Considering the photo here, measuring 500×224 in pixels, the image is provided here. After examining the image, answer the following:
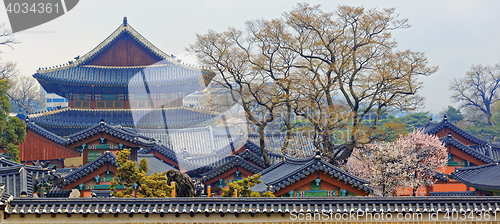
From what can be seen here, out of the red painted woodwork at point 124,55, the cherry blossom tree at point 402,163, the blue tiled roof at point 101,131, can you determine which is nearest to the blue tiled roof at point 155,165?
the blue tiled roof at point 101,131

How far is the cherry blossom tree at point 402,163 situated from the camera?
913 inches

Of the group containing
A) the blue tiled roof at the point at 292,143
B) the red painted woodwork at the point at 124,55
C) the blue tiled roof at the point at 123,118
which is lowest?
the blue tiled roof at the point at 292,143

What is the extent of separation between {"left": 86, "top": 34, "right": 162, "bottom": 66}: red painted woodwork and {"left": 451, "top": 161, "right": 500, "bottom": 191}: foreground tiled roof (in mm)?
26892

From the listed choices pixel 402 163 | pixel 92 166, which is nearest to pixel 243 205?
pixel 92 166

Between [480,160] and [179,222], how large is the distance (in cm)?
2213

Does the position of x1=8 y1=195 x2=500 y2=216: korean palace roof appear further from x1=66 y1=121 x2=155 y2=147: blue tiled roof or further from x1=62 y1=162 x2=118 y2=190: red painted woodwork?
x1=66 y1=121 x2=155 y2=147: blue tiled roof

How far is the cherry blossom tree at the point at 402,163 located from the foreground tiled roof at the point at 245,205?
1190 cm

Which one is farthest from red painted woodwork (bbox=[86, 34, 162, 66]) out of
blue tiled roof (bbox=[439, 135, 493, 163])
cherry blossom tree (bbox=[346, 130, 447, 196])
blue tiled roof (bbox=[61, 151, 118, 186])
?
blue tiled roof (bbox=[439, 135, 493, 163])

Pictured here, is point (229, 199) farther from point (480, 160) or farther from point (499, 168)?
point (480, 160)

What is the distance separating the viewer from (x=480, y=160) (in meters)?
26.5

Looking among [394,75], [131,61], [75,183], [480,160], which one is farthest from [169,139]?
[480,160]

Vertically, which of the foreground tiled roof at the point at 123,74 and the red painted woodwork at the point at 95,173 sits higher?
the foreground tiled roof at the point at 123,74

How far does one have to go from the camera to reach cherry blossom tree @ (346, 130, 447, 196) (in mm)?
23188

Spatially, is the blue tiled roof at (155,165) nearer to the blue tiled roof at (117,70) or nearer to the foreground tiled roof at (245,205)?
the foreground tiled roof at (245,205)
